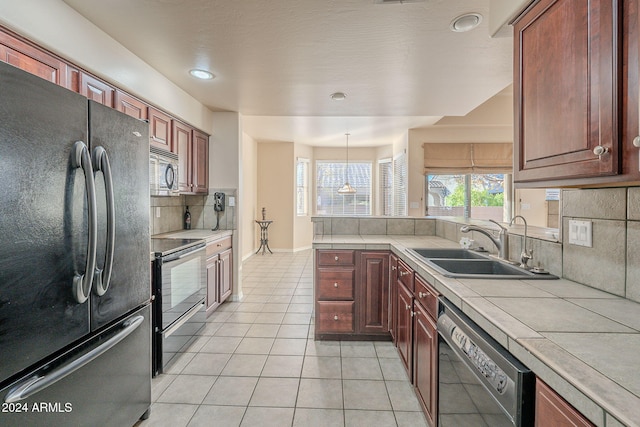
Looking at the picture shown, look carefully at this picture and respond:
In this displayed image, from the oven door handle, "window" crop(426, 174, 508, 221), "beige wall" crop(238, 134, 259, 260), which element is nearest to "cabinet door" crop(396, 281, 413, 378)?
the oven door handle

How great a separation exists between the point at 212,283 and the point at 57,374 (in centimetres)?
206

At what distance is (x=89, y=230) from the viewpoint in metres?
1.28

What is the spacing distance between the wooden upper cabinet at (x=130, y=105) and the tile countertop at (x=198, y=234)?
3.81 feet

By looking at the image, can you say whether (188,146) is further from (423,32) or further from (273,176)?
(273,176)

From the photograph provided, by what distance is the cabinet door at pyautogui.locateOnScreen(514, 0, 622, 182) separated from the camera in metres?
0.91

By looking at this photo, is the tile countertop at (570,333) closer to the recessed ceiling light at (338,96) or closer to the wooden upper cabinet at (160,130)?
the recessed ceiling light at (338,96)

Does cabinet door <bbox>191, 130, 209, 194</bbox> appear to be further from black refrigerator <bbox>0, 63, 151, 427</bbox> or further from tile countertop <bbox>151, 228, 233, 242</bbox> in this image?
black refrigerator <bbox>0, 63, 151, 427</bbox>

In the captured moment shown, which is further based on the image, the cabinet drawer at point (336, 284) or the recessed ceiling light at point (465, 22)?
the cabinet drawer at point (336, 284)

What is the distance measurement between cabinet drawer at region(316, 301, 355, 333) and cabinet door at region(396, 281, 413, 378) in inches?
17.2

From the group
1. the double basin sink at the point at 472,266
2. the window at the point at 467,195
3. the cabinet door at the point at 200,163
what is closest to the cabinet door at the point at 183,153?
the cabinet door at the point at 200,163

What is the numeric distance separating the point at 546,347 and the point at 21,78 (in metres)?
1.81

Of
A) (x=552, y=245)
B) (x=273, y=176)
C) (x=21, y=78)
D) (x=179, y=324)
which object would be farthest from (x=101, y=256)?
(x=273, y=176)

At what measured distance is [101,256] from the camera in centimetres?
138

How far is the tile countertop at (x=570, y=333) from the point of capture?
62cm
